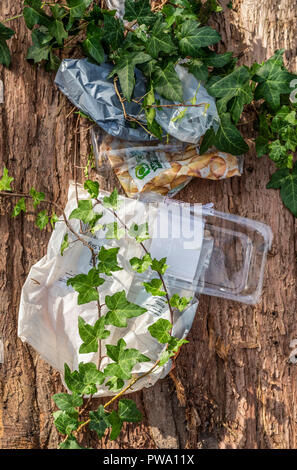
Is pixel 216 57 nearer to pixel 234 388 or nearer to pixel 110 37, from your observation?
pixel 110 37

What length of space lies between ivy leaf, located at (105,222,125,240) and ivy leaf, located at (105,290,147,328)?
23 centimetres

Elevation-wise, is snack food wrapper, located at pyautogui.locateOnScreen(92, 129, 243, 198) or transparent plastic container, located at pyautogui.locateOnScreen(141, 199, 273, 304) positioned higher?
snack food wrapper, located at pyautogui.locateOnScreen(92, 129, 243, 198)

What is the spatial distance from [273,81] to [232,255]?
72cm

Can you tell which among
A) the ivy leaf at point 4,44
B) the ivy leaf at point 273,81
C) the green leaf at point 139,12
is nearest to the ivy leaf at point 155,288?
the ivy leaf at point 273,81

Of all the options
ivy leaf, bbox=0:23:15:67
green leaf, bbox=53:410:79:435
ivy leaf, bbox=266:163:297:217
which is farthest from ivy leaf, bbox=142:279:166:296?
ivy leaf, bbox=0:23:15:67

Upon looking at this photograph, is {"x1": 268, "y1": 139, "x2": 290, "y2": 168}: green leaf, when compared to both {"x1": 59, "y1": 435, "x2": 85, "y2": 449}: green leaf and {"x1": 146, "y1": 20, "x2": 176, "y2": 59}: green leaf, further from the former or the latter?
{"x1": 59, "y1": 435, "x2": 85, "y2": 449}: green leaf

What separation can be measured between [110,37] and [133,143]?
407mm

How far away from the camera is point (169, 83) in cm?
157

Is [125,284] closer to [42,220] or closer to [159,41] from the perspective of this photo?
[42,220]

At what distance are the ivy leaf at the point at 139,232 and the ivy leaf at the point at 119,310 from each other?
212mm

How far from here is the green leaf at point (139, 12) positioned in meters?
1.53

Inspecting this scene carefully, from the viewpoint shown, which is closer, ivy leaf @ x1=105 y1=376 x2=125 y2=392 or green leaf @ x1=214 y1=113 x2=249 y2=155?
ivy leaf @ x1=105 y1=376 x2=125 y2=392

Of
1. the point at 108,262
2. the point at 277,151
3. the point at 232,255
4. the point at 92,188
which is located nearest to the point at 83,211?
the point at 92,188

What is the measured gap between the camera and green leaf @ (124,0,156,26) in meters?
1.53
